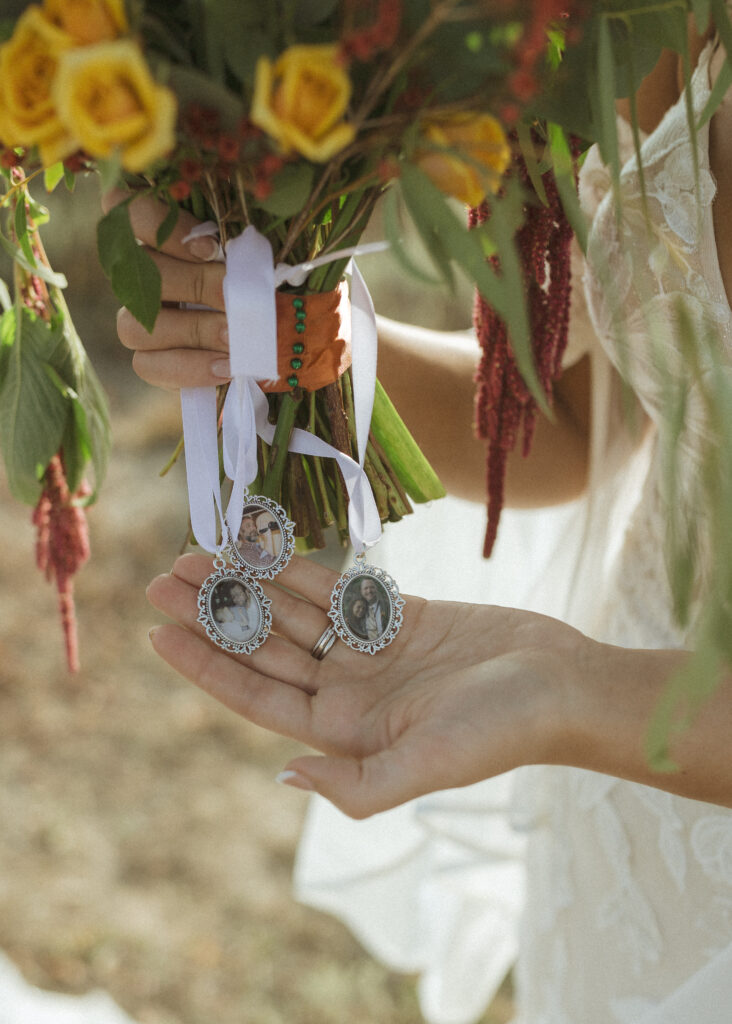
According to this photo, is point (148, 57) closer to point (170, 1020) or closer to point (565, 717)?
point (565, 717)

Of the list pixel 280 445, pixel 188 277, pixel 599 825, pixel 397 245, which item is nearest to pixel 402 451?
pixel 280 445

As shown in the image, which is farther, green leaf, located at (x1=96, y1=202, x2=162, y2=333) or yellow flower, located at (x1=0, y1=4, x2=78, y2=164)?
green leaf, located at (x1=96, y1=202, x2=162, y2=333)

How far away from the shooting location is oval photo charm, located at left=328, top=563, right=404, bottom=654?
68 centimetres

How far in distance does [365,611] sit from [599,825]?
0.50 metres

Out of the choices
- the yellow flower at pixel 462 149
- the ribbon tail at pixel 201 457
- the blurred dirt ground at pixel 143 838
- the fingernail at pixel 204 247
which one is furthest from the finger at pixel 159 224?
the blurred dirt ground at pixel 143 838

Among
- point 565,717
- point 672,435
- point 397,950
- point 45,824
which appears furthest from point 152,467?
point 672,435

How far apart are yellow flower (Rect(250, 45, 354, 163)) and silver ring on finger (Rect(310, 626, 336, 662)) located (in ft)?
1.33

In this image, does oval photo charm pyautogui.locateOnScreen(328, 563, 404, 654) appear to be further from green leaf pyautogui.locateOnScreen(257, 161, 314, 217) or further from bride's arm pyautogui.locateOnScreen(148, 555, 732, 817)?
green leaf pyautogui.locateOnScreen(257, 161, 314, 217)

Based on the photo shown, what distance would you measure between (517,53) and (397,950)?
1.41 meters

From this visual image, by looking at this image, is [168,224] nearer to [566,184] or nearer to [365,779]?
[566,184]

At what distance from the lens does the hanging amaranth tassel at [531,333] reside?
0.60 m

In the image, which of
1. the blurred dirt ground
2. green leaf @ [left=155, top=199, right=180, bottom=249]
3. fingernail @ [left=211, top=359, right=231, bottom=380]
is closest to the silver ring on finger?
fingernail @ [left=211, top=359, right=231, bottom=380]

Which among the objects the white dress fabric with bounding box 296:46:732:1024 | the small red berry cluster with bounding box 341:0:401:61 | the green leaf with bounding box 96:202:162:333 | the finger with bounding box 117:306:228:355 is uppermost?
the small red berry cluster with bounding box 341:0:401:61

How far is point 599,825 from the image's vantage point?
988mm
